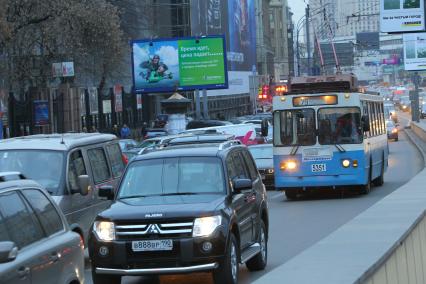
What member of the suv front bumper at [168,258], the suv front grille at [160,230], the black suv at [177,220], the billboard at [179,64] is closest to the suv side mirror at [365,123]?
the black suv at [177,220]

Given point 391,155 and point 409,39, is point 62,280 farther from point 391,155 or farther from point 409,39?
point 409,39

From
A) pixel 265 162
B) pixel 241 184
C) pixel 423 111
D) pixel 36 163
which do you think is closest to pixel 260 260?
pixel 241 184

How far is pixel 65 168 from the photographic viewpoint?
523 inches

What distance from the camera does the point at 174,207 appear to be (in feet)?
35.3

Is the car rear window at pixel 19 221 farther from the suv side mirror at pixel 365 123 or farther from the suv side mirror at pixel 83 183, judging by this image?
the suv side mirror at pixel 365 123

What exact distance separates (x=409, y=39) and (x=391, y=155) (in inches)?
676

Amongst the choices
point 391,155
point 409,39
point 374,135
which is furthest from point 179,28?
point 374,135

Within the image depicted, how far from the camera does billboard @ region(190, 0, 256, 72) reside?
87000 millimetres

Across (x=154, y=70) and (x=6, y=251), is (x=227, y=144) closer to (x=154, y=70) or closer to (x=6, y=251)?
(x=6, y=251)

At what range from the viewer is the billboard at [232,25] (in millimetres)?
87000

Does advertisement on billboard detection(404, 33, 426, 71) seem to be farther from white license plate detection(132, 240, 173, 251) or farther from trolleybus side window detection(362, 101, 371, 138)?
white license plate detection(132, 240, 173, 251)

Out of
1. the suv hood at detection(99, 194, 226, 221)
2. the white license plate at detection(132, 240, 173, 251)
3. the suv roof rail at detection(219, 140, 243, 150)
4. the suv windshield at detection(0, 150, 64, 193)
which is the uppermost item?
the suv roof rail at detection(219, 140, 243, 150)

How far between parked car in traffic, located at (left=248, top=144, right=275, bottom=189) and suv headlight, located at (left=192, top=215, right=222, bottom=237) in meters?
19.0

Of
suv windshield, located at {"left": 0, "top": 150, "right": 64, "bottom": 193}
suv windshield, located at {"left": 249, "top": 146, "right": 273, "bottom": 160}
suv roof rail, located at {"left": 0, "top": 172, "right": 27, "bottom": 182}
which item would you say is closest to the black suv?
suv windshield, located at {"left": 0, "top": 150, "right": 64, "bottom": 193}
